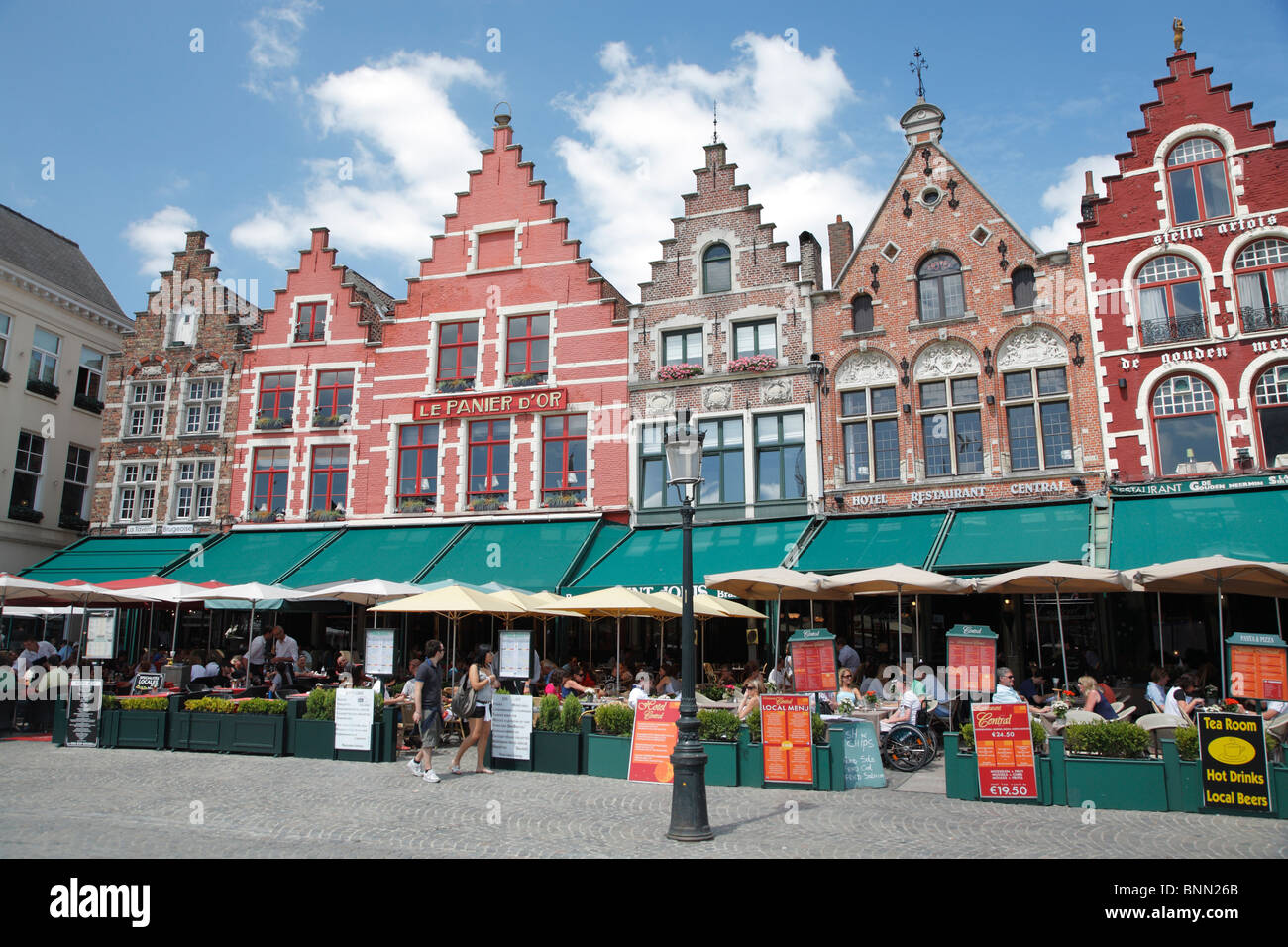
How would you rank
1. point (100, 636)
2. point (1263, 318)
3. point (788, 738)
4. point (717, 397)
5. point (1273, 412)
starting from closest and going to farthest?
1. point (788, 738)
2. point (100, 636)
3. point (1273, 412)
4. point (1263, 318)
5. point (717, 397)

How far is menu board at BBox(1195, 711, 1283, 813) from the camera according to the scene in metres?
9.09

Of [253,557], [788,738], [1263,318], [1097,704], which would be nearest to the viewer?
[788,738]

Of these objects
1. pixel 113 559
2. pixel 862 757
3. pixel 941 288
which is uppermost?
pixel 941 288

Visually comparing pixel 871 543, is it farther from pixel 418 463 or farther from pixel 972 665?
pixel 418 463

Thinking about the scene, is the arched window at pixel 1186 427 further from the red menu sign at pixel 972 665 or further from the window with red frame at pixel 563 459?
the window with red frame at pixel 563 459

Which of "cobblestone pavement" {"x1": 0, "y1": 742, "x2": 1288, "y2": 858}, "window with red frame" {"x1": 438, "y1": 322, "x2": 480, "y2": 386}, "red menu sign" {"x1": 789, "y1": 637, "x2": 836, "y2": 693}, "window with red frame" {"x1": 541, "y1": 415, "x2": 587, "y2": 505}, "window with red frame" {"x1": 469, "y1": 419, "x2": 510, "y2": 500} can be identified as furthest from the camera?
"window with red frame" {"x1": 438, "y1": 322, "x2": 480, "y2": 386}

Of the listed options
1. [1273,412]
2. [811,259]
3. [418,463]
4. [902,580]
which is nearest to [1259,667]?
[902,580]

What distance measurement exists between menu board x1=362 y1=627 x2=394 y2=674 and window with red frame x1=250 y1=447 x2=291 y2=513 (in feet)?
40.2

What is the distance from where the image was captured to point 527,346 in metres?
24.4

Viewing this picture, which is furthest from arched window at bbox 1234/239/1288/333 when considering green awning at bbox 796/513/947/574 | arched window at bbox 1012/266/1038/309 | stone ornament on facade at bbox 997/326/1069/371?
green awning at bbox 796/513/947/574

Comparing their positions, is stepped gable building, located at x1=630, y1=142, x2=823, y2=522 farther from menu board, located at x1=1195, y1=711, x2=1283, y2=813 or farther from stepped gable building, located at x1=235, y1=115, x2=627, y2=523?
menu board, located at x1=1195, y1=711, x2=1283, y2=813

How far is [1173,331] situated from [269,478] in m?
23.6

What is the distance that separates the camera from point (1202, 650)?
55.1 ft

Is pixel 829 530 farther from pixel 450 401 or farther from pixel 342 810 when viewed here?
pixel 342 810
